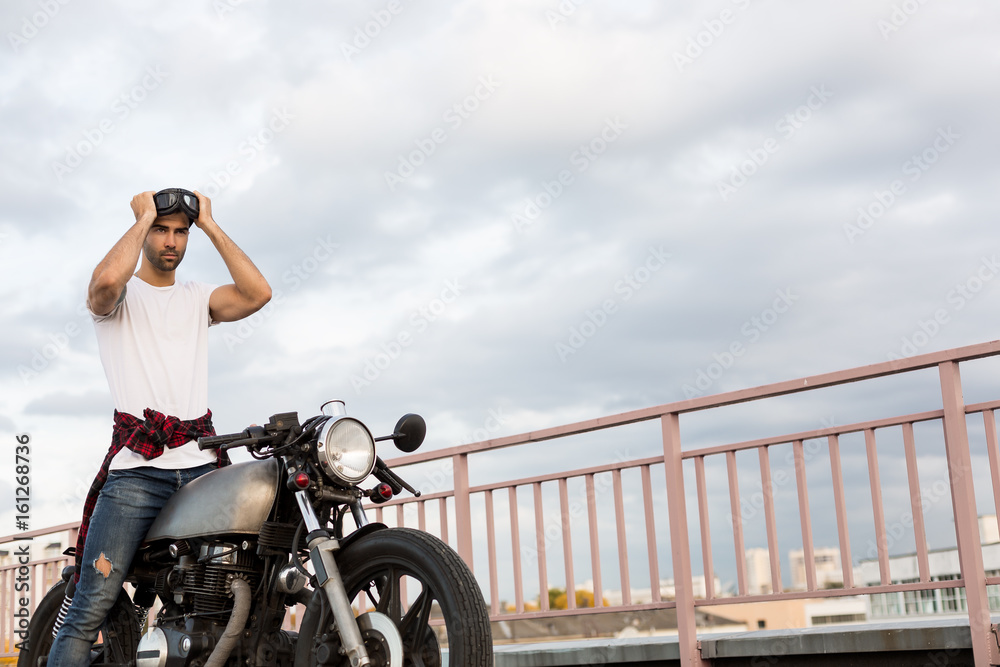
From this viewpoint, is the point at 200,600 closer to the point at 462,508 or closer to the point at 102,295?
the point at 102,295

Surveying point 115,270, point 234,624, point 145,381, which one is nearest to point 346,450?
point 234,624

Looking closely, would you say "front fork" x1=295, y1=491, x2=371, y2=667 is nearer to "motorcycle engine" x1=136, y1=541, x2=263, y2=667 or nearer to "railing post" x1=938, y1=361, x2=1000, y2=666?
"motorcycle engine" x1=136, y1=541, x2=263, y2=667

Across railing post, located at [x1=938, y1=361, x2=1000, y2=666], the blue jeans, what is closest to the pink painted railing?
railing post, located at [x1=938, y1=361, x2=1000, y2=666]

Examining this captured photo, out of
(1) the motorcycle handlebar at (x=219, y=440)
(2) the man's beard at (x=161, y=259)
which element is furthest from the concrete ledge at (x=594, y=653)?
(2) the man's beard at (x=161, y=259)

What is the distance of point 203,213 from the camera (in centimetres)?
321

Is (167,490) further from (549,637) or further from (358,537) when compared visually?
(549,637)

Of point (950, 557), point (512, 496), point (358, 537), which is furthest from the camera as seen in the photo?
point (512, 496)

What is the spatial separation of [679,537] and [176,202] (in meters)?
2.86

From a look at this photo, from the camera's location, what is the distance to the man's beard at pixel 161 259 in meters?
3.21

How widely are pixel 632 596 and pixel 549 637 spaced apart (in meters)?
1.36

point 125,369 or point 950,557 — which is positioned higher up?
point 125,369

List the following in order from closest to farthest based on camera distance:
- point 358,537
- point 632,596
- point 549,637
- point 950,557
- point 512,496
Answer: point 358,537 → point 950,557 → point 632,596 → point 512,496 → point 549,637

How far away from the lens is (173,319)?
10.4 ft

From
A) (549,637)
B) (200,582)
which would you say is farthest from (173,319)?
(549,637)
